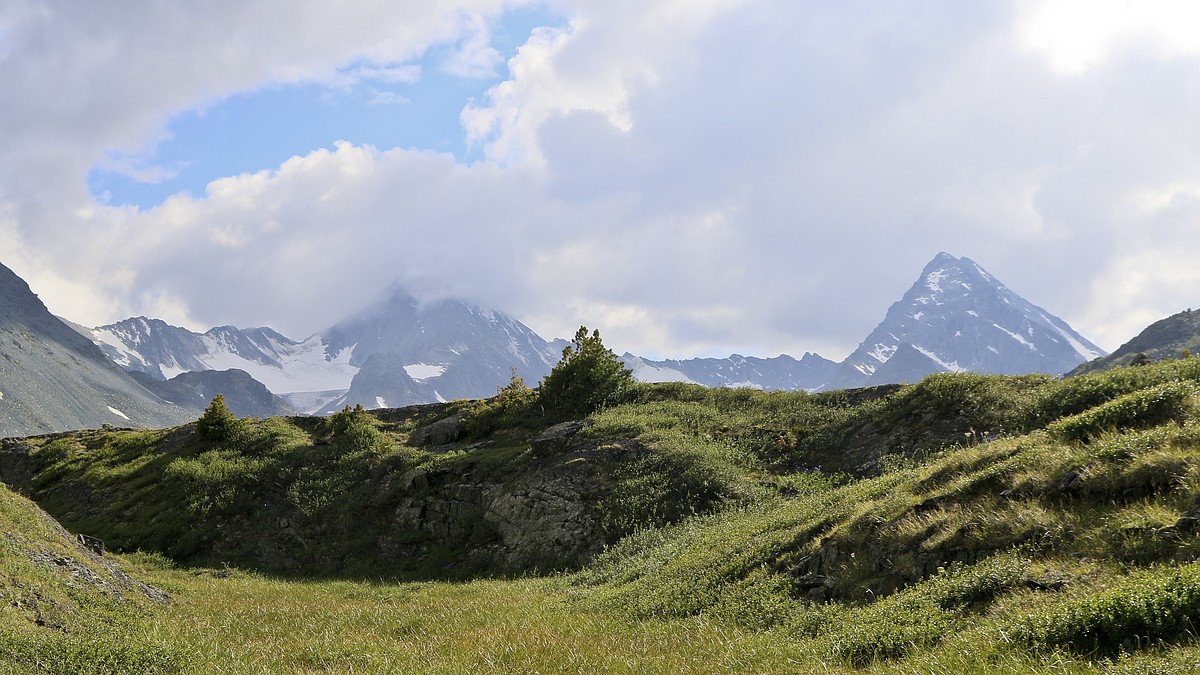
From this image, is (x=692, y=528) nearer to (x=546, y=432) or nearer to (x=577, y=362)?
(x=546, y=432)

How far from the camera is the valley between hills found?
26.3 feet

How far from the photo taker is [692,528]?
807 inches

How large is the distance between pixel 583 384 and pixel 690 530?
17.5 m

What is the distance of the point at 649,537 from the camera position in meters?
20.9

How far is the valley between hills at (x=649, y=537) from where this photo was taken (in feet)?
26.3

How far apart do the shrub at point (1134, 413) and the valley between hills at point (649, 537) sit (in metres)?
0.06

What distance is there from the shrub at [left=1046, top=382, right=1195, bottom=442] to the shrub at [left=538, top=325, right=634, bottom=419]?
83.3 feet

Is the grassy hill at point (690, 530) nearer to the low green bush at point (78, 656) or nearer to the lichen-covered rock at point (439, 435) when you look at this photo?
the lichen-covered rock at point (439, 435)

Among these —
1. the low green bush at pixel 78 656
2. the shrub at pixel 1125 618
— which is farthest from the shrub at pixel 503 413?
the shrub at pixel 1125 618

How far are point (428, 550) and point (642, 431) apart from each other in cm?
1065

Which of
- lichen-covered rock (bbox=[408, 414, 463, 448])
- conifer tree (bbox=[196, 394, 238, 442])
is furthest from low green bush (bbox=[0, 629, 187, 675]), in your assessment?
conifer tree (bbox=[196, 394, 238, 442])

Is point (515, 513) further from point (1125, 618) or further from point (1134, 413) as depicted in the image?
point (1125, 618)

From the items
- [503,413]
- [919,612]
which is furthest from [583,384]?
[919,612]

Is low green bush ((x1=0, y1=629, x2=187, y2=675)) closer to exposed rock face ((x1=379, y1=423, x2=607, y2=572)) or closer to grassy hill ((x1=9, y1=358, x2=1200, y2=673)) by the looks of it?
grassy hill ((x1=9, y1=358, x2=1200, y2=673))
